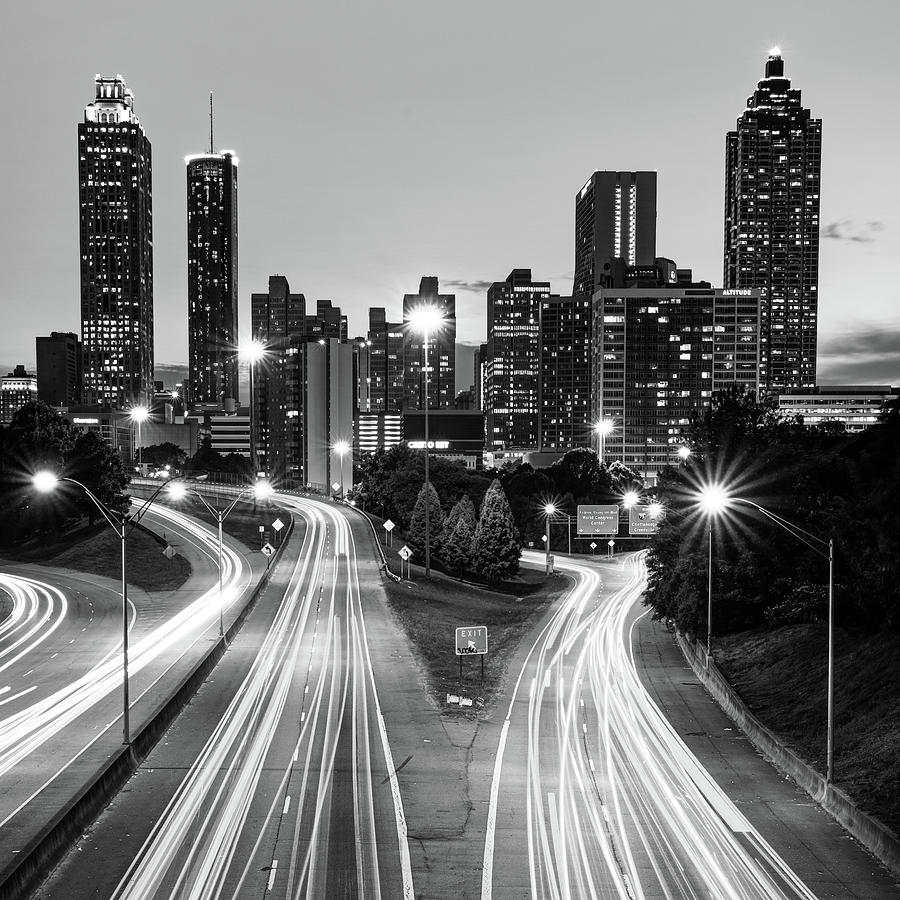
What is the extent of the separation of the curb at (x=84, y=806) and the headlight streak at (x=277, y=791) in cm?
166

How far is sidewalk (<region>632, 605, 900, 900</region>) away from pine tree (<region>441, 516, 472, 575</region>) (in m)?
38.8

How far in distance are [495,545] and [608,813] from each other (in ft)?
186

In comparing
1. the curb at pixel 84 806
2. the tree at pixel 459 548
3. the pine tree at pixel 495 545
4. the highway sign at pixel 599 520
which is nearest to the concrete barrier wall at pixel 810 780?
the curb at pixel 84 806

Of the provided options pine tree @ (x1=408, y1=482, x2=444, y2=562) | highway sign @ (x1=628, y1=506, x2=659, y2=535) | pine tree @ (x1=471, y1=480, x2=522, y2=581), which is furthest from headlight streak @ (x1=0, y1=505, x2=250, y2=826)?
highway sign @ (x1=628, y1=506, x2=659, y2=535)

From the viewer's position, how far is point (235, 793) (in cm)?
2427

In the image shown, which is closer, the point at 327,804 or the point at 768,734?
the point at 327,804

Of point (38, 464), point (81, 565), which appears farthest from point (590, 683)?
point (38, 464)

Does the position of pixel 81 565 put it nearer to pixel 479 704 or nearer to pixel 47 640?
pixel 47 640

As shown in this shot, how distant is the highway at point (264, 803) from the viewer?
18984 mm

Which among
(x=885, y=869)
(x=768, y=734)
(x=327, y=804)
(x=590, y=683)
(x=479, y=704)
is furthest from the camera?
(x=590, y=683)

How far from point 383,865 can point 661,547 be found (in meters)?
36.8

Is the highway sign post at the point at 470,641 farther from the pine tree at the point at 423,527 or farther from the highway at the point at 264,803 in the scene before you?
the pine tree at the point at 423,527

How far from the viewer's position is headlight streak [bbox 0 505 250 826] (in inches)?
A: 1122

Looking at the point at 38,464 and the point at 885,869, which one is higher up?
the point at 38,464
